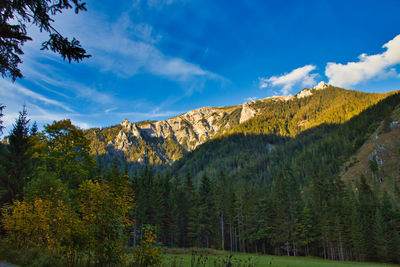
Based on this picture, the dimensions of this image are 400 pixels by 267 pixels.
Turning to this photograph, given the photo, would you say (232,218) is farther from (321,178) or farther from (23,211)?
(23,211)

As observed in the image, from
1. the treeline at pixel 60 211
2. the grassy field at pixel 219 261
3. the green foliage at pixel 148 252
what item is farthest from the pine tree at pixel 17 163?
the green foliage at pixel 148 252

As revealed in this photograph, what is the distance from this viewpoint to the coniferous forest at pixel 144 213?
6988mm

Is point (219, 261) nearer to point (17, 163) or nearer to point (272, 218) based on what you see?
point (17, 163)

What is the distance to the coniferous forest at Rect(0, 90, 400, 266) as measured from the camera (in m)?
6.99

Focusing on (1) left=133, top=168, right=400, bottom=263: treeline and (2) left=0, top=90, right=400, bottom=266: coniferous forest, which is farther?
(1) left=133, top=168, right=400, bottom=263: treeline

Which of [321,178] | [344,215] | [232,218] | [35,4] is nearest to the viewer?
[35,4]

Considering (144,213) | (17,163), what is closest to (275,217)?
(144,213)

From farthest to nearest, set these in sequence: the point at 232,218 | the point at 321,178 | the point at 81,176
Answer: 1. the point at 321,178
2. the point at 232,218
3. the point at 81,176

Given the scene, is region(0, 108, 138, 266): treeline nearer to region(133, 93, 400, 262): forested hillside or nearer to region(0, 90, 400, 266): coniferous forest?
region(0, 90, 400, 266): coniferous forest

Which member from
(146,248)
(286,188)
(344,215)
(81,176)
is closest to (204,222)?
(286,188)

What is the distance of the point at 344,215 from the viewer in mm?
42188

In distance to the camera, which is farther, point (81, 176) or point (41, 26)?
point (81, 176)

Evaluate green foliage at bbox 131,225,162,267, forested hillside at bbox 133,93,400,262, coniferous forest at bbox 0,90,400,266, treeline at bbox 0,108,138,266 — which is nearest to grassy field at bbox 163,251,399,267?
green foliage at bbox 131,225,162,267

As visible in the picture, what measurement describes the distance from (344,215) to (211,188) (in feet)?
87.4
